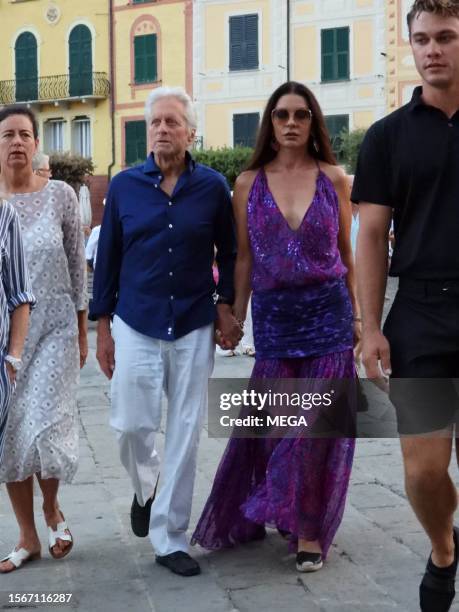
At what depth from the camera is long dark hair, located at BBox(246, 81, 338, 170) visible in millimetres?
5180

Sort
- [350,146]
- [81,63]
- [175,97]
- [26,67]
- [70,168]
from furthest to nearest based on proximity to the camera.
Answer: [26,67] → [81,63] → [70,168] → [350,146] → [175,97]

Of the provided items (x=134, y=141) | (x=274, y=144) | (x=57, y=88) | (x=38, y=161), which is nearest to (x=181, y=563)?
(x=274, y=144)

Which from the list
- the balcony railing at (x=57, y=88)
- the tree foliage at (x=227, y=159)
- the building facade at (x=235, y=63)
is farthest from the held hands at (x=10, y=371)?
the balcony railing at (x=57, y=88)

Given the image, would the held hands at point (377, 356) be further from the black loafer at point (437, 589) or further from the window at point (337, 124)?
the window at point (337, 124)

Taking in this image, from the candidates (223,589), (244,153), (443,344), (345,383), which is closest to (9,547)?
(223,589)

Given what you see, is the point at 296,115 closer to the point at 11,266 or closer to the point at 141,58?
the point at 11,266

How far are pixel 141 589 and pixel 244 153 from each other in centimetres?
3528

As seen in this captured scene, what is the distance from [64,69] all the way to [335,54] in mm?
11518

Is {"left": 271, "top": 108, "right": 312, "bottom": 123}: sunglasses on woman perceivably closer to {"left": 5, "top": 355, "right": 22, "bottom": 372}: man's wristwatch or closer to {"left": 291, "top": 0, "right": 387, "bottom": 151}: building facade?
{"left": 5, "top": 355, "right": 22, "bottom": 372}: man's wristwatch

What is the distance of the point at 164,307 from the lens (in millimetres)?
4906

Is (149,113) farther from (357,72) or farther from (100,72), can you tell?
(100,72)

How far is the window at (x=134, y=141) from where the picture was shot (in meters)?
43.4

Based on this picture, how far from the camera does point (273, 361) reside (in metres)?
5.15

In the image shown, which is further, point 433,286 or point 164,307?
point 164,307
